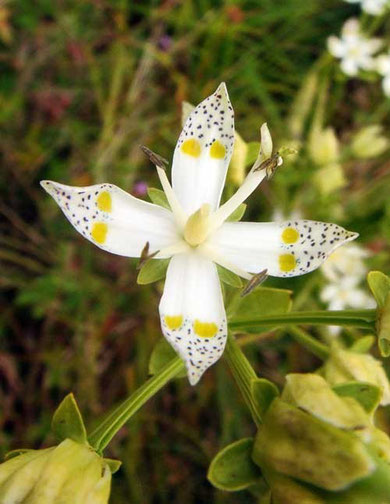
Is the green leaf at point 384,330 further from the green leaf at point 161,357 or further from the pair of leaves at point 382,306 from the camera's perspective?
the green leaf at point 161,357

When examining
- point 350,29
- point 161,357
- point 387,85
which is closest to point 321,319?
point 161,357

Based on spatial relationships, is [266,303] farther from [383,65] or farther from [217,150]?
[383,65]

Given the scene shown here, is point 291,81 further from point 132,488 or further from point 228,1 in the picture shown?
point 132,488

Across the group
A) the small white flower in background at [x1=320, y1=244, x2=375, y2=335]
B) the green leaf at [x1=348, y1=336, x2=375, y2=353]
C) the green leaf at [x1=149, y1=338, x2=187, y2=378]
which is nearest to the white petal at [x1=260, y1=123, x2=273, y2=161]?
the green leaf at [x1=149, y1=338, x2=187, y2=378]

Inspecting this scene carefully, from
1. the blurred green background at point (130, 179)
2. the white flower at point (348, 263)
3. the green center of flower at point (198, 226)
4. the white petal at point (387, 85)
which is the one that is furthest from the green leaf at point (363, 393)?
the white petal at point (387, 85)

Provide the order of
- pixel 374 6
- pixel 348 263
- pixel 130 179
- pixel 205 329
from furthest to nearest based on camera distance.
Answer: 1. pixel 374 6
2. pixel 130 179
3. pixel 348 263
4. pixel 205 329
